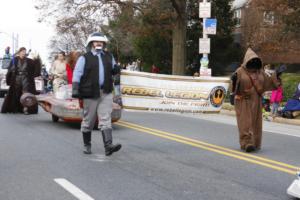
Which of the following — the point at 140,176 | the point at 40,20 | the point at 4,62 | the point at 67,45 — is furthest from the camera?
the point at 67,45

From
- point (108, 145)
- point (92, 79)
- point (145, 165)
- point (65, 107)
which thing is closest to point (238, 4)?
point (65, 107)

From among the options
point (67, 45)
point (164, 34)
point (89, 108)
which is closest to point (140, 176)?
point (89, 108)

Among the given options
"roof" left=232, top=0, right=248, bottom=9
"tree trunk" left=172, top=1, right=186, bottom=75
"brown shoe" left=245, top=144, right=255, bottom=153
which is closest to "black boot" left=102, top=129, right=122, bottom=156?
"brown shoe" left=245, top=144, right=255, bottom=153

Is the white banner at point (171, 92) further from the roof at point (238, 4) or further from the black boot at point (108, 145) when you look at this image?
the roof at point (238, 4)

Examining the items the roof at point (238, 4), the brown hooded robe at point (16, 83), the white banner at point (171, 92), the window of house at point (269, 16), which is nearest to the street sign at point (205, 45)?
the white banner at point (171, 92)

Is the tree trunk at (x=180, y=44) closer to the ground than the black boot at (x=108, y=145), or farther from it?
farther from it

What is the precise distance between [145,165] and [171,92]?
11.5 m

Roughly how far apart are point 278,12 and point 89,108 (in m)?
21.1

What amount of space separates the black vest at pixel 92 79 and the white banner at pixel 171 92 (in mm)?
9799

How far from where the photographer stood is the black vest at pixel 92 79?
9.67 meters

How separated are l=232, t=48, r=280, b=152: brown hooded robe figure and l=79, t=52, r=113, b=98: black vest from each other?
229 cm

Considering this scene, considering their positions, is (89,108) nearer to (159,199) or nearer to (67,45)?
(159,199)

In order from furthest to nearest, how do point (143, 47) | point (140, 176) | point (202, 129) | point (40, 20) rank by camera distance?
point (143, 47)
point (40, 20)
point (202, 129)
point (140, 176)

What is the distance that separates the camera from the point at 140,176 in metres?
8.13
